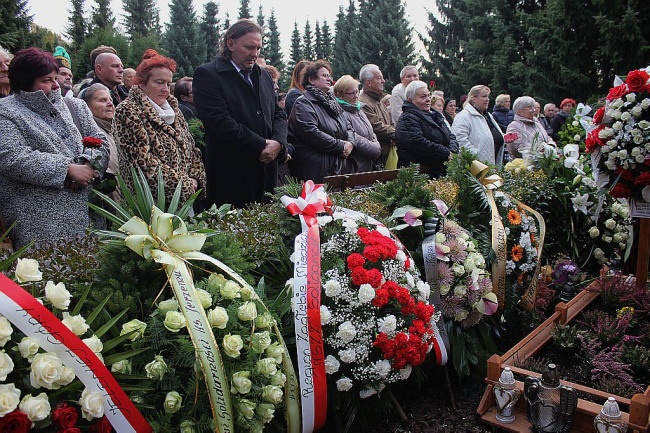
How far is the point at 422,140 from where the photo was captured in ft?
19.0

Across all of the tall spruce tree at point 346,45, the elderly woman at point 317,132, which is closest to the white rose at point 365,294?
the elderly woman at point 317,132

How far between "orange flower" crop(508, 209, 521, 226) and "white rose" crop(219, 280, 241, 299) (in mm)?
2179

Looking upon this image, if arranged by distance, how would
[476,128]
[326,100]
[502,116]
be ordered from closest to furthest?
[326,100] → [476,128] → [502,116]

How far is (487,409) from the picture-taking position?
2770 mm

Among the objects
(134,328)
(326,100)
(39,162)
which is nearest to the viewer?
(134,328)

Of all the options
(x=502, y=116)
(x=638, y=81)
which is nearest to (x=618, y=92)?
(x=638, y=81)

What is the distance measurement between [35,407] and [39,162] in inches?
76.6

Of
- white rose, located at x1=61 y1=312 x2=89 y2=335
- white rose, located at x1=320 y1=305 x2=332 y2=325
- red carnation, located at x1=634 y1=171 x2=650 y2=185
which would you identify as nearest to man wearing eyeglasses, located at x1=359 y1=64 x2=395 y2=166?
red carnation, located at x1=634 y1=171 x2=650 y2=185

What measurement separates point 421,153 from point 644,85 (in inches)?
97.7

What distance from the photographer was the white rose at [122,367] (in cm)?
187

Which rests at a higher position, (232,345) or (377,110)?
(377,110)

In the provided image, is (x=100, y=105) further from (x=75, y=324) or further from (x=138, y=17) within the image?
(x=138, y=17)

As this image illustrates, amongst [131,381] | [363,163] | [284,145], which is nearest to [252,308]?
[131,381]

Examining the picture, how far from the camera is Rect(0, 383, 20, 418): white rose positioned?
1.53 m
